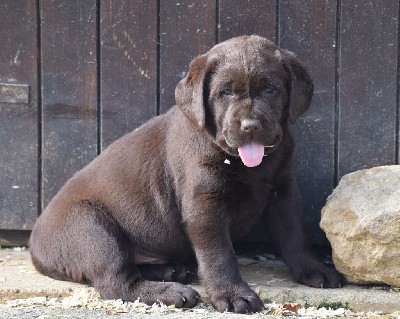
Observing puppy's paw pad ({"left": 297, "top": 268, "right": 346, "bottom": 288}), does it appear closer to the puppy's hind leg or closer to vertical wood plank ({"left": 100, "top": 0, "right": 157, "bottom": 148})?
the puppy's hind leg

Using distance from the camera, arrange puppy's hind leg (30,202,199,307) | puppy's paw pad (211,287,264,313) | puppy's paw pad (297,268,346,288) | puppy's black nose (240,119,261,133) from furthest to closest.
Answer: puppy's paw pad (297,268,346,288)
puppy's hind leg (30,202,199,307)
puppy's paw pad (211,287,264,313)
puppy's black nose (240,119,261,133)

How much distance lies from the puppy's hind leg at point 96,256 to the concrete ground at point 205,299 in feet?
0.25

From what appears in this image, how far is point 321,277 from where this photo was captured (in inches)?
215

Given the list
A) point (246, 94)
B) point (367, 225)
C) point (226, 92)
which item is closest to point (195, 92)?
point (226, 92)

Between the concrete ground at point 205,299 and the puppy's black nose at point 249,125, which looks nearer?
the puppy's black nose at point 249,125

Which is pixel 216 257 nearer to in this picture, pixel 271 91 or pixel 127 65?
pixel 271 91

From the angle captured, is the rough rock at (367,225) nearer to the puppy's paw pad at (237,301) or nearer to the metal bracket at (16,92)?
the puppy's paw pad at (237,301)

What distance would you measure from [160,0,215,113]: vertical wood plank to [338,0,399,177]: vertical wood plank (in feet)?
2.47

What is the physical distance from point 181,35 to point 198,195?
117 centimetres

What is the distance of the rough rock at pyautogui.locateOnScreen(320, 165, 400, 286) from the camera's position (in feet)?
17.1

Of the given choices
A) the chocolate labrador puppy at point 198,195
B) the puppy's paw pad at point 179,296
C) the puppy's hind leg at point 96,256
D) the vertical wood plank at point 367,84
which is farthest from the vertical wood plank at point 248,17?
the puppy's paw pad at point 179,296

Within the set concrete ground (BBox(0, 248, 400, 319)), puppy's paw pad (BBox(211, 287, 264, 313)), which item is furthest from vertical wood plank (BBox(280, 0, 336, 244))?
puppy's paw pad (BBox(211, 287, 264, 313))

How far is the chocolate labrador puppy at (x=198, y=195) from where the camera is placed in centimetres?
512

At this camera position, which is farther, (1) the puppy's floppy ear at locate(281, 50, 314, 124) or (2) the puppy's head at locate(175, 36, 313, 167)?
(1) the puppy's floppy ear at locate(281, 50, 314, 124)
